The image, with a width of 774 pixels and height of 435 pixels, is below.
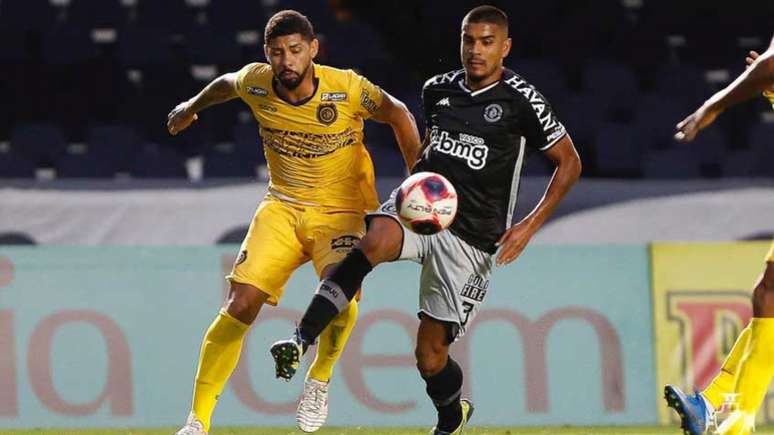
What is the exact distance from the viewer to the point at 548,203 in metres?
6.78

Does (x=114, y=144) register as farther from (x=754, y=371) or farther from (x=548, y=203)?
(x=754, y=371)

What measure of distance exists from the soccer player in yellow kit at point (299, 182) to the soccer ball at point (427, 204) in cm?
75

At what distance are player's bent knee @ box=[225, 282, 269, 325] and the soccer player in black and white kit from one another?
2.25 feet

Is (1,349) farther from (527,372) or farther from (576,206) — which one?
(576,206)

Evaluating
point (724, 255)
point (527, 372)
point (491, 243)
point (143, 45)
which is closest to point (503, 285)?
point (527, 372)

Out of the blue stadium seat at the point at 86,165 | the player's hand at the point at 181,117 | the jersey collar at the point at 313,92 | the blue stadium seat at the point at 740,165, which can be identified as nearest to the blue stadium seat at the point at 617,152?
the blue stadium seat at the point at 740,165

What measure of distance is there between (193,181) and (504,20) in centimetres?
415

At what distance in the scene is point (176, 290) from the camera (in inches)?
376

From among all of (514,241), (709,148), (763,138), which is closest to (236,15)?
(709,148)

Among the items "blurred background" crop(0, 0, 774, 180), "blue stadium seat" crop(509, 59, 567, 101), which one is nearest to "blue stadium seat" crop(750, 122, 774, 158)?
"blurred background" crop(0, 0, 774, 180)

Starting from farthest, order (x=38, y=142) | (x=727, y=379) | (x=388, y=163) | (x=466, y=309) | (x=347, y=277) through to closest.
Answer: (x=38, y=142)
(x=388, y=163)
(x=466, y=309)
(x=347, y=277)
(x=727, y=379)

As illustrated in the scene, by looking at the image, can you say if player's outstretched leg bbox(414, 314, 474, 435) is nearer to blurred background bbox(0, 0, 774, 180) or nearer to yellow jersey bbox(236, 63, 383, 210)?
yellow jersey bbox(236, 63, 383, 210)

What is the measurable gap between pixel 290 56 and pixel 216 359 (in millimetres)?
1464

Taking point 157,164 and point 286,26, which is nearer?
point 286,26
